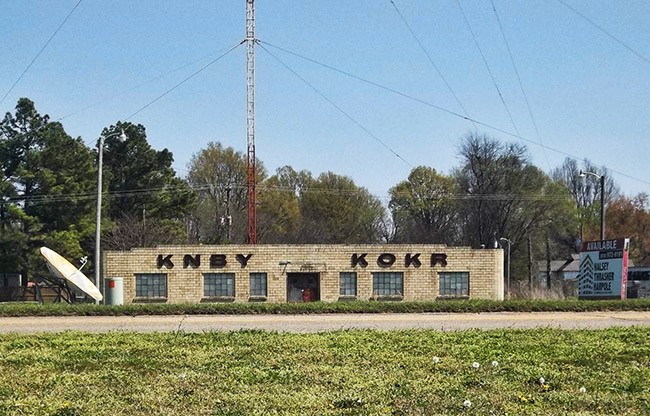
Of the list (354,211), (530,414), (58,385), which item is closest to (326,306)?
(58,385)

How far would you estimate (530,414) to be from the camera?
7.73 meters

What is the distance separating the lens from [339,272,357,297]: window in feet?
132

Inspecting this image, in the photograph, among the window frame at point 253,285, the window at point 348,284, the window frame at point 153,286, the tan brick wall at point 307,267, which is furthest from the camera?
the window at point 348,284

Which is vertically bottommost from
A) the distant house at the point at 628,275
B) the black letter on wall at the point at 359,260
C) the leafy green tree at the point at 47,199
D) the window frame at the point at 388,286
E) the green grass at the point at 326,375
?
the distant house at the point at 628,275

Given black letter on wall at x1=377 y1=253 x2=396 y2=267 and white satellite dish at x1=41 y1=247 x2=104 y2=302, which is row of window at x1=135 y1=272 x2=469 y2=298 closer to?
black letter on wall at x1=377 y1=253 x2=396 y2=267

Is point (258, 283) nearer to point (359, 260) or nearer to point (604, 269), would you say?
point (359, 260)

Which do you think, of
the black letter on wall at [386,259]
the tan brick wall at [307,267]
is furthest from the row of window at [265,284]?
the black letter on wall at [386,259]

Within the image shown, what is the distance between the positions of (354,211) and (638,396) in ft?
271

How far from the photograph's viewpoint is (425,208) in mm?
88812

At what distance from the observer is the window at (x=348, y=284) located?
4034 centimetres

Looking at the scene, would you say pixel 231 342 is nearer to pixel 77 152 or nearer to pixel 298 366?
pixel 298 366

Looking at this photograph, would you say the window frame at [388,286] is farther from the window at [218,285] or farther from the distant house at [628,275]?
the distant house at [628,275]

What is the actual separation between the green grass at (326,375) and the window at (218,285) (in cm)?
2392

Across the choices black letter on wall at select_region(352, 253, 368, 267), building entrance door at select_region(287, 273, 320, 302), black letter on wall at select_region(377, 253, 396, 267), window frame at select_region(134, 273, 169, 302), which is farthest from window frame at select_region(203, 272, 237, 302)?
black letter on wall at select_region(377, 253, 396, 267)
